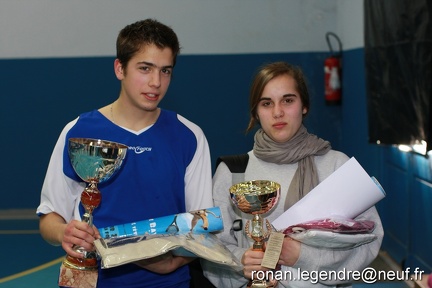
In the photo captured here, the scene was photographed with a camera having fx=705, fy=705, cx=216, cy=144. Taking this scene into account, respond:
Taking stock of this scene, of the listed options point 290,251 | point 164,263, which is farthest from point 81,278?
point 290,251

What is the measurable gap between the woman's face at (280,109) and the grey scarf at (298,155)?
0.03m

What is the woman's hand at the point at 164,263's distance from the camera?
222cm

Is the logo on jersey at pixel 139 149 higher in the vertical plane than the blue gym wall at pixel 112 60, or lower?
lower

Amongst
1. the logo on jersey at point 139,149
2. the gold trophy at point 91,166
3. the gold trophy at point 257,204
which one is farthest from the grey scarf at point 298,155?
the gold trophy at point 91,166

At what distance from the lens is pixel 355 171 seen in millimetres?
2129

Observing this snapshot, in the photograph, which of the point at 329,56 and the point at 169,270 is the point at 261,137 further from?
the point at 329,56

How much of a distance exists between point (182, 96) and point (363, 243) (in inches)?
213

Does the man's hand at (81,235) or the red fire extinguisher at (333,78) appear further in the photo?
the red fire extinguisher at (333,78)

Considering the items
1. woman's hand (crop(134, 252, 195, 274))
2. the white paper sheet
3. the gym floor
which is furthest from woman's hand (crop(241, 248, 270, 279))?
the gym floor

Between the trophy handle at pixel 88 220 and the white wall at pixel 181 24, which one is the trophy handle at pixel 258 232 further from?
the white wall at pixel 181 24

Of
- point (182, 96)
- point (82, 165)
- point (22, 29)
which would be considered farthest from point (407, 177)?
point (22, 29)

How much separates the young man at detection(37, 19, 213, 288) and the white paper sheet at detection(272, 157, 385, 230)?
341 millimetres

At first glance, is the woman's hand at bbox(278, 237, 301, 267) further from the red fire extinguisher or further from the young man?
the red fire extinguisher

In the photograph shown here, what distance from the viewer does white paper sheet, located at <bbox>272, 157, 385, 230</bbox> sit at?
2.13 m
